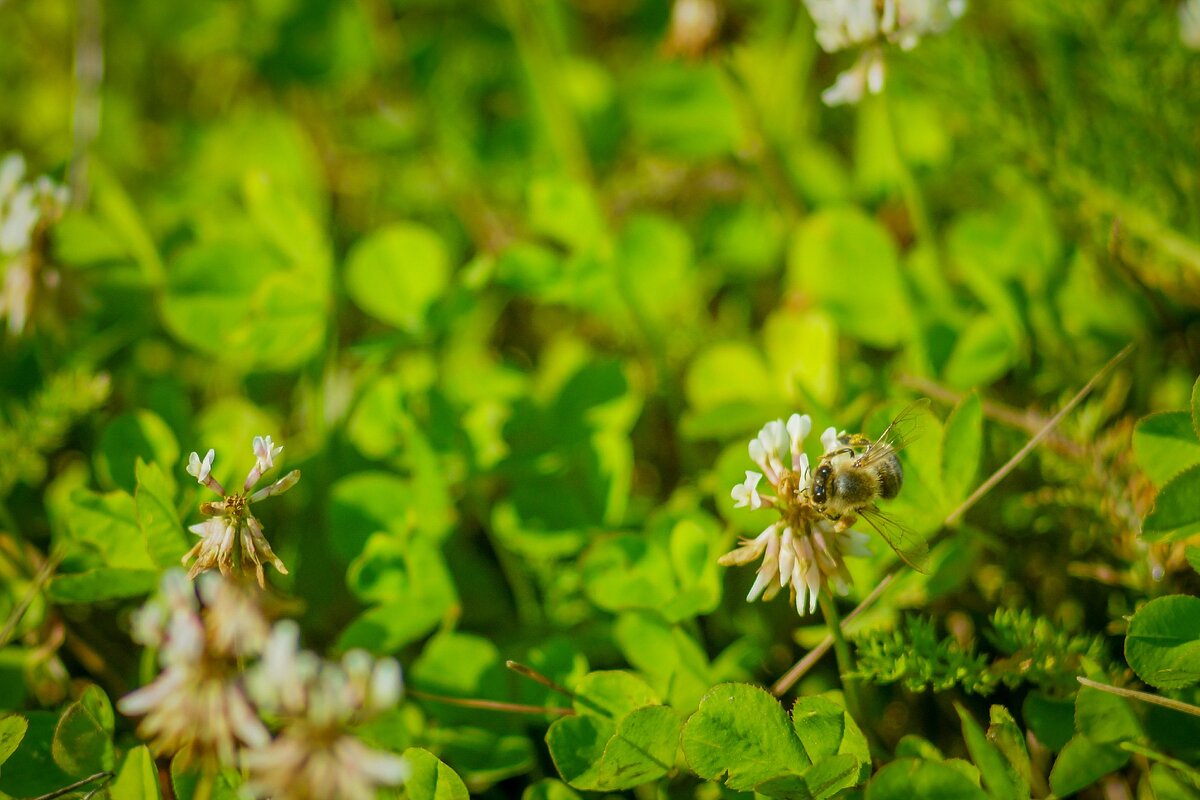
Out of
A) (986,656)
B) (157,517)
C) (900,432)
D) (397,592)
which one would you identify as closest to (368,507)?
(397,592)

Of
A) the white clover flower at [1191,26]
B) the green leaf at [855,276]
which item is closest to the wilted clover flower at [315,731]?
the green leaf at [855,276]

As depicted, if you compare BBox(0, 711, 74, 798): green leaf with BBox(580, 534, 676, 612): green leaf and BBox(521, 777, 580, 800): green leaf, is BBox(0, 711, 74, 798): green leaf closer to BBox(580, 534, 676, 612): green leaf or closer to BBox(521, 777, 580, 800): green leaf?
BBox(521, 777, 580, 800): green leaf

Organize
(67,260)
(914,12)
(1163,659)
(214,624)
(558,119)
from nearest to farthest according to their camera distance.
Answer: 1. (214,624)
2. (1163,659)
3. (914,12)
4. (67,260)
5. (558,119)

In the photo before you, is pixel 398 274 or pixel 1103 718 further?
pixel 398 274

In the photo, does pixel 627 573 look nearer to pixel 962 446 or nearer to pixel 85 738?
pixel 962 446

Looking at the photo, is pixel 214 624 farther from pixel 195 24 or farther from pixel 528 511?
pixel 195 24

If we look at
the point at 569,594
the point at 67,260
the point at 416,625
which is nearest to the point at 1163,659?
the point at 569,594
